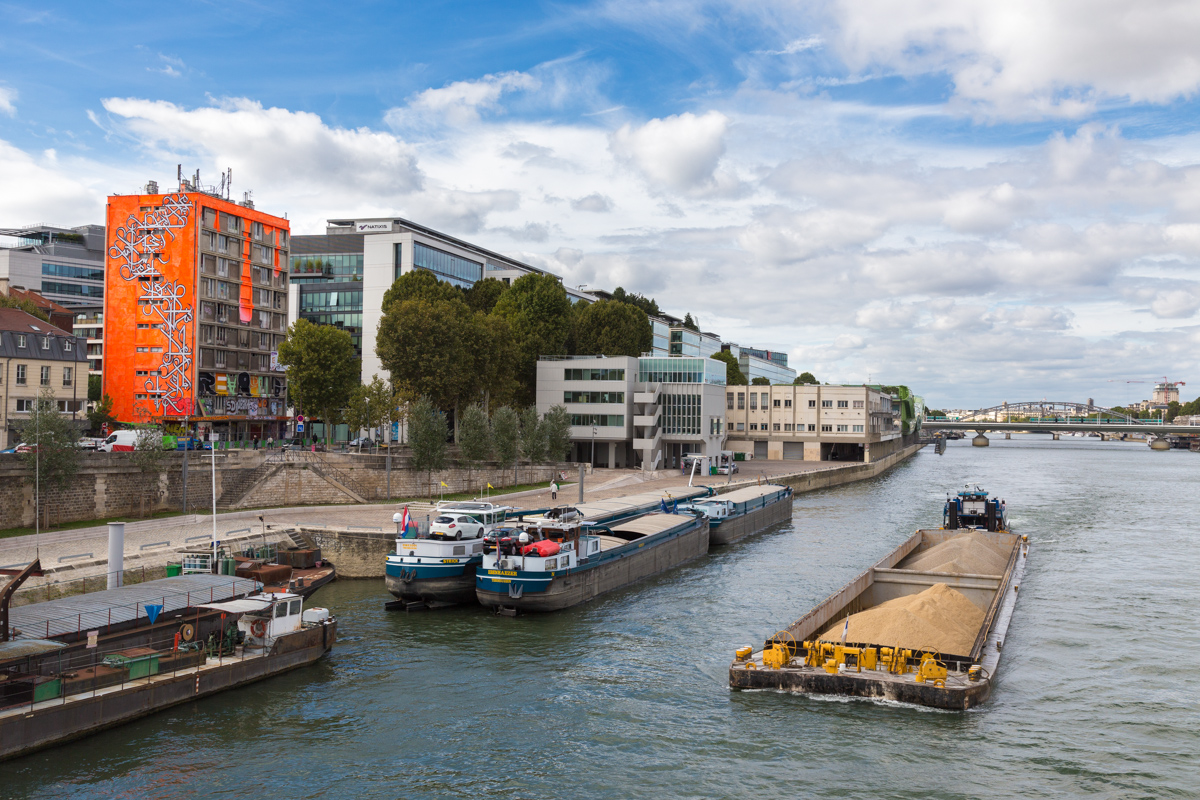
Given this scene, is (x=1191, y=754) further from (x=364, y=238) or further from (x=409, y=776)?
(x=364, y=238)

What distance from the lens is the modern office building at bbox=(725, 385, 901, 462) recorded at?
503 feet

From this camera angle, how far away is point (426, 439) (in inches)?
2945

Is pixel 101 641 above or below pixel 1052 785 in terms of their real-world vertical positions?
above

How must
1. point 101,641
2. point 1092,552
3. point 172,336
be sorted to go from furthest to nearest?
point 172,336
point 1092,552
point 101,641

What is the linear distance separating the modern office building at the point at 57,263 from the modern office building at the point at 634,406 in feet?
252

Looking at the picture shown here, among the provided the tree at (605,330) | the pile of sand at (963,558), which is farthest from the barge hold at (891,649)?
the tree at (605,330)

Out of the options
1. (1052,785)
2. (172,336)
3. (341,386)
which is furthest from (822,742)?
(172,336)

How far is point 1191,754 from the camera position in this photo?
86.9ft

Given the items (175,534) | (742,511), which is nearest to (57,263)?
(175,534)

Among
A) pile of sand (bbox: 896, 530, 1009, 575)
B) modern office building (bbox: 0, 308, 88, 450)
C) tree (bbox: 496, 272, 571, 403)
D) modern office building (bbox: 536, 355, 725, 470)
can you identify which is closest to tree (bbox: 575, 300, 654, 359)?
tree (bbox: 496, 272, 571, 403)

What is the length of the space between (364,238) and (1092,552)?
9987 centimetres

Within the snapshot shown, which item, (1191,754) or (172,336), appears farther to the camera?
(172,336)

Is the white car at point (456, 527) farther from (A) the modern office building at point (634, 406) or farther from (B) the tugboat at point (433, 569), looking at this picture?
(A) the modern office building at point (634, 406)

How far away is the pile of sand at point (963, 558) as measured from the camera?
51.4 metres
